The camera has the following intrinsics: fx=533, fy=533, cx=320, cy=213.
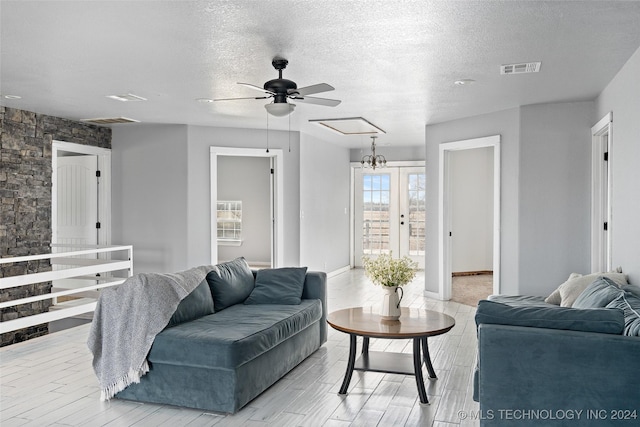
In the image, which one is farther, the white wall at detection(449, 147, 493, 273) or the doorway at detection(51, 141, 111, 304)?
the white wall at detection(449, 147, 493, 273)

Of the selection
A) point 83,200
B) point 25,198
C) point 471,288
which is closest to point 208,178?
point 83,200

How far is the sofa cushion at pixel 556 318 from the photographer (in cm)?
264

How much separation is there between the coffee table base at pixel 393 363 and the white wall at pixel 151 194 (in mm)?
4003

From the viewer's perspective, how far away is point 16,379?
419 centimetres

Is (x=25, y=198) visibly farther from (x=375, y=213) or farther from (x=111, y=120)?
(x=375, y=213)

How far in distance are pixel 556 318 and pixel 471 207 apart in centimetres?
763

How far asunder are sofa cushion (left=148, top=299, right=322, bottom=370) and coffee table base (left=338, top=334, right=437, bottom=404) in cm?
52

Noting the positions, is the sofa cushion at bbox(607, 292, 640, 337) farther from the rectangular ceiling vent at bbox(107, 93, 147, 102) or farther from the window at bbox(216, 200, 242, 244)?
the window at bbox(216, 200, 242, 244)

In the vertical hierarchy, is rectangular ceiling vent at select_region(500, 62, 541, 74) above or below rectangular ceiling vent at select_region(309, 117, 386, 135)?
below

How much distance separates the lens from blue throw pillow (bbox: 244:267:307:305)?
4645 mm

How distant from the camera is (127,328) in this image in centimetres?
354

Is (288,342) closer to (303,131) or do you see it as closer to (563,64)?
(563,64)

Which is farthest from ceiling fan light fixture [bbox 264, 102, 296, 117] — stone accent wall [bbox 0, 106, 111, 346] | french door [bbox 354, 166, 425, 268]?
french door [bbox 354, 166, 425, 268]

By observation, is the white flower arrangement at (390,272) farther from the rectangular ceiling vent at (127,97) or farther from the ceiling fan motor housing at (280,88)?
the rectangular ceiling vent at (127,97)
